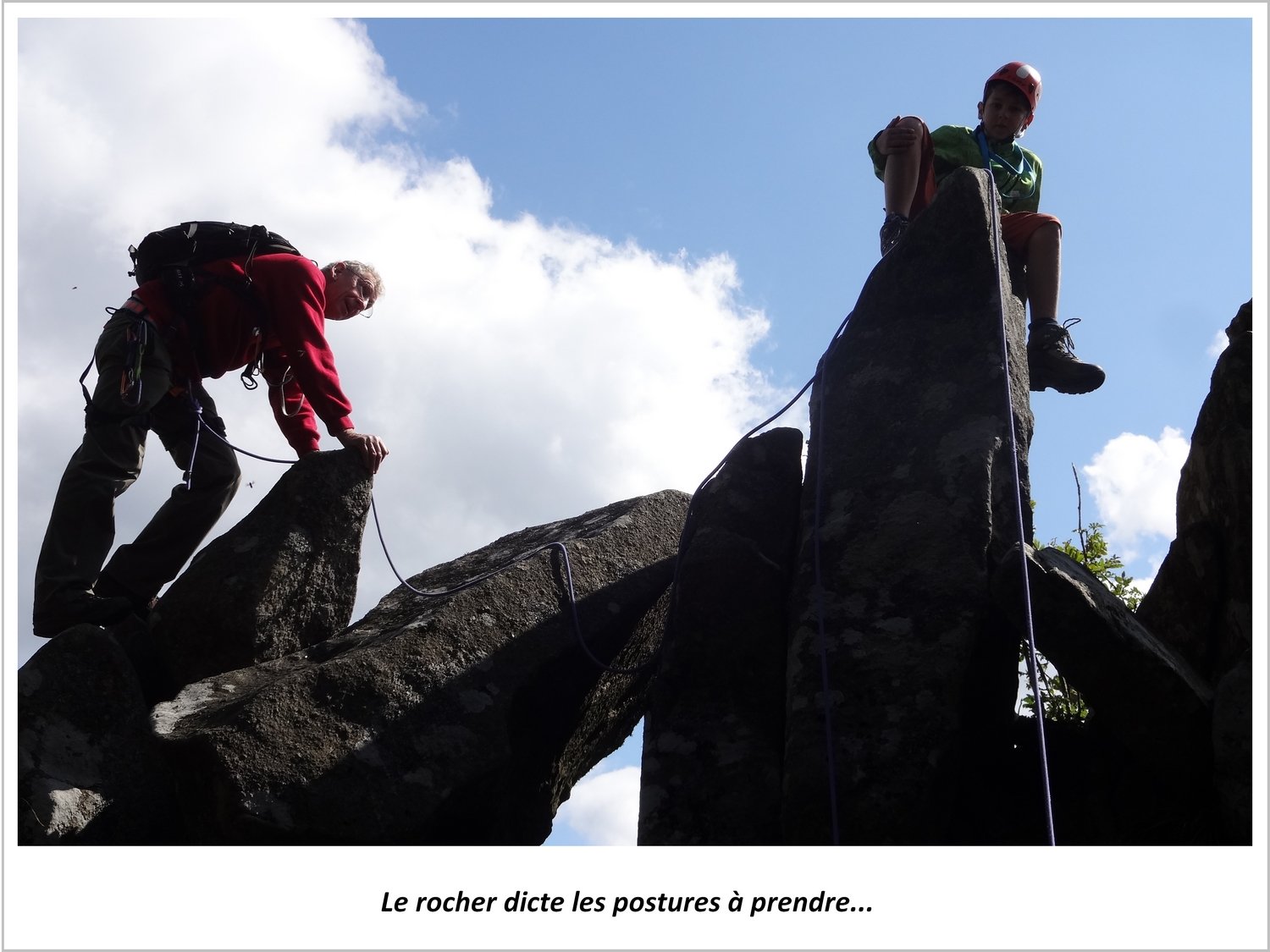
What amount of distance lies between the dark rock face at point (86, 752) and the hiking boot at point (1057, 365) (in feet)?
19.3

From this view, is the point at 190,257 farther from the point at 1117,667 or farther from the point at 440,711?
the point at 1117,667

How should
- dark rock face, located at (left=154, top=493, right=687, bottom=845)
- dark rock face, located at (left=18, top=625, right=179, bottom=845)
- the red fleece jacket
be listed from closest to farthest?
dark rock face, located at (left=154, top=493, right=687, bottom=845), dark rock face, located at (left=18, top=625, right=179, bottom=845), the red fleece jacket

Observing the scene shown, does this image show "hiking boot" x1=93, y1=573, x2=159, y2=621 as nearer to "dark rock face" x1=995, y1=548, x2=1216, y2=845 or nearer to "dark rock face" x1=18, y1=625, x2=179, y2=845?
"dark rock face" x1=18, y1=625, x2=179, y2=845

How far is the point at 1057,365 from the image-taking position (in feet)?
27.1

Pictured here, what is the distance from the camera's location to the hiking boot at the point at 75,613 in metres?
7.96

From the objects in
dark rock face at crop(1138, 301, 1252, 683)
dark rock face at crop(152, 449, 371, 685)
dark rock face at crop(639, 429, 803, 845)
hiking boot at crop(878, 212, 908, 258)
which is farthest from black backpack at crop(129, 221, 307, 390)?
dark rock face at crop(1138, 301, 1252, 683)

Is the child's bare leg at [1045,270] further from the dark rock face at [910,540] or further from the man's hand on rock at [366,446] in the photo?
the man's hand on rock at [366,446]

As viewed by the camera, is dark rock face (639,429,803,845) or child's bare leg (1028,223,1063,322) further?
child's bare leg (1028,223,1063,322)

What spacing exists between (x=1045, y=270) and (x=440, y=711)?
4.94 metres

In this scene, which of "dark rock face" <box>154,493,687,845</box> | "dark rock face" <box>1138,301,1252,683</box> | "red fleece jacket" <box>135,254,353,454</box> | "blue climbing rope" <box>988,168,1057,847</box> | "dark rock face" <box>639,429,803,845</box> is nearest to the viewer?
"blue climbing rope" <box>988,168,1057,847</box>

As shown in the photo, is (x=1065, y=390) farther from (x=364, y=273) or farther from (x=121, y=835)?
(x=121, y=835)

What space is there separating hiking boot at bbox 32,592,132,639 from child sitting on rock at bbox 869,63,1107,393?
563 cm

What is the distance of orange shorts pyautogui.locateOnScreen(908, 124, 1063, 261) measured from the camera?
344 inches

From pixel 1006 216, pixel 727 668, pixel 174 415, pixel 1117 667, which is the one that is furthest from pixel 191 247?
pixel 1117 667
